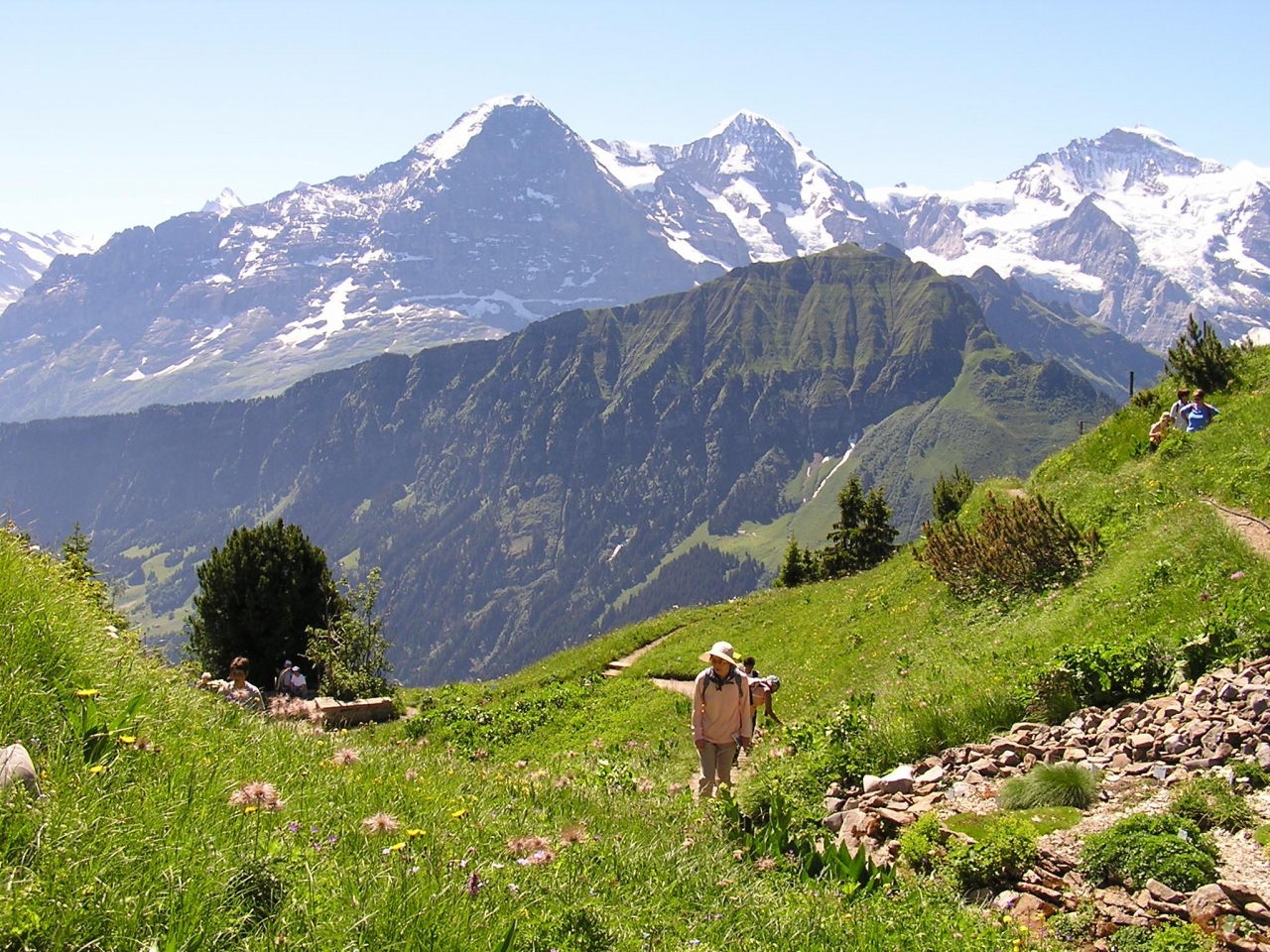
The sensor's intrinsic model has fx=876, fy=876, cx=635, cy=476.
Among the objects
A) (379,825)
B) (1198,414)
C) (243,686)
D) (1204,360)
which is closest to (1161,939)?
(379,825)

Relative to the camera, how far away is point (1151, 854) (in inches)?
306

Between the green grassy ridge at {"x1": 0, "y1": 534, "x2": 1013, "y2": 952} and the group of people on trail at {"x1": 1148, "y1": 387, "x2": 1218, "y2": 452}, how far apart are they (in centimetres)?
2189

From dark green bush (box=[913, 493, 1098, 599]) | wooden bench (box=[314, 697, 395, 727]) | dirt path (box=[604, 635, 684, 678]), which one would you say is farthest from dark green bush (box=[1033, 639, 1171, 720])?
wooden bench (box=[314, 697, 395, 727])

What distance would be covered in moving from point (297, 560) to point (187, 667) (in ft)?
109

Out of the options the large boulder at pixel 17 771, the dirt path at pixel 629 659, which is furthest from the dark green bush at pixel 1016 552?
the large boulder at pixel 17 771

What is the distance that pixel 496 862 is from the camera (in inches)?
214

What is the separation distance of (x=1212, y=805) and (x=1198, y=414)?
19.3 m

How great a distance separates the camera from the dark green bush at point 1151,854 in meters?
7.50

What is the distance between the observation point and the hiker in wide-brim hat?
1395 cm

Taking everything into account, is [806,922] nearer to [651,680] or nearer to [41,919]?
[41,919]

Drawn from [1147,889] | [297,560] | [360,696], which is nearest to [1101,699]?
[1147,889]

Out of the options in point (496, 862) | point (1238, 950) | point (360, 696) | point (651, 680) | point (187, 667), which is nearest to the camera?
point (496, 862)

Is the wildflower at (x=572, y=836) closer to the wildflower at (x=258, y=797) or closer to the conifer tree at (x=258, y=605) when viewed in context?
the wildflower at (x=258, y=797)

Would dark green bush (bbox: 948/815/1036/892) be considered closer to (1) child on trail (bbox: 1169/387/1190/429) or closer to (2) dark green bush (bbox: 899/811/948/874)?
(2) dark green bush (bbox: 899/811/948/874)
